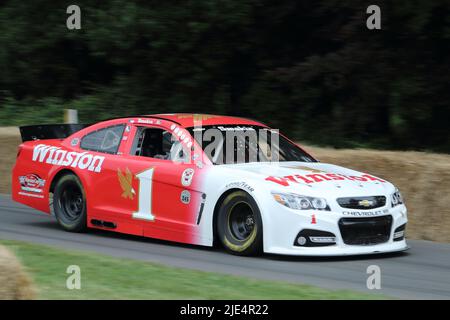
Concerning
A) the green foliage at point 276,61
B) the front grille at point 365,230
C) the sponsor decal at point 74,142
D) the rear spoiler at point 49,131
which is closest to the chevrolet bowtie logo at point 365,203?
the front grille at point 365,230

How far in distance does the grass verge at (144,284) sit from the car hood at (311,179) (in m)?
1.46

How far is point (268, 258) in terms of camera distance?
986 cm

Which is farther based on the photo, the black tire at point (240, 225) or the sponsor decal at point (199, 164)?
the sponsor decal at point (199, 164)

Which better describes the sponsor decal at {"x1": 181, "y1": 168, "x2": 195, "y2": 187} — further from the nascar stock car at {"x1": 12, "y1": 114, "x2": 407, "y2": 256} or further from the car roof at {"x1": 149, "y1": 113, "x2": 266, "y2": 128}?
the car roof at {"x1": 149, "y1": 113, "x2": 266, "y2": 128}

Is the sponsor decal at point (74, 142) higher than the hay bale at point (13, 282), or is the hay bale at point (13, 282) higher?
the sponsor decal at point (74, 142)

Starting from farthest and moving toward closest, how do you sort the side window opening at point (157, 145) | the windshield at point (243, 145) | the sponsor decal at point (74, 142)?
1. the sponsor decal at point (74, 142)
2. the side window opening at point (157, 145)
3. the windshield at point (243, 145)

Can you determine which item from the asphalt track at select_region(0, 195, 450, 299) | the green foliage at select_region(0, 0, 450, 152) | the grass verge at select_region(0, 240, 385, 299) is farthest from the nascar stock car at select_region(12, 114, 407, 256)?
the green foliage at select_region(0, 0, 450, 152)

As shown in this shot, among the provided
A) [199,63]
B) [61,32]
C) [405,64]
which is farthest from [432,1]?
[61,32]

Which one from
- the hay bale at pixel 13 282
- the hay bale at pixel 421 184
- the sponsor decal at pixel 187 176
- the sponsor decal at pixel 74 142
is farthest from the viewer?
the sponsor decal at pixel 74 142

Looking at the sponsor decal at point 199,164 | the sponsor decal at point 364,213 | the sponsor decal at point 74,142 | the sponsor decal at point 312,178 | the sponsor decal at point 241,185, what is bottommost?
A: the sponsor decal at point 364,213

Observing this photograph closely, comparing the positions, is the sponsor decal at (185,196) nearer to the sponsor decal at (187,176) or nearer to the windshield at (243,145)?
the sponsor decal at (187,176)

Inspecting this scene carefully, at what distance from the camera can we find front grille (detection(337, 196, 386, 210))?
9.66 metres

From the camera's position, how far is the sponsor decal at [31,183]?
12.4m

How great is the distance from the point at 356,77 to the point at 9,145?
6.58 m
